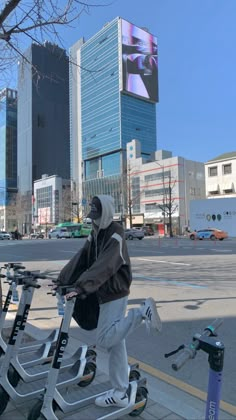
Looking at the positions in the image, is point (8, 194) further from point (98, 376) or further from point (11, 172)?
point (98, 376)

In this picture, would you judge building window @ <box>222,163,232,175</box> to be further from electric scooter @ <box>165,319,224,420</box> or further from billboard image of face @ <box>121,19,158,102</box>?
electric scooter @ <box>165,319,224,420</box>

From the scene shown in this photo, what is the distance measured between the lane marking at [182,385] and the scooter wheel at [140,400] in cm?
66

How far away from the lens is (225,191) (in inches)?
2840

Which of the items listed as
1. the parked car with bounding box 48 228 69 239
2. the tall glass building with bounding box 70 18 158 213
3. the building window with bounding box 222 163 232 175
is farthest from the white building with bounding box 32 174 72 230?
the building window with bounding box 222 163 232 175

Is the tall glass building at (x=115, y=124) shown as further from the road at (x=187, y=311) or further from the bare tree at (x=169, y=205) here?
the road at (x=187, y=311)

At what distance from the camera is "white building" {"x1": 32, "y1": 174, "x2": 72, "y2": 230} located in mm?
107625

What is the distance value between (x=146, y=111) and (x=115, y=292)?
119 metres

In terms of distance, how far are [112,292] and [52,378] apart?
0.77m

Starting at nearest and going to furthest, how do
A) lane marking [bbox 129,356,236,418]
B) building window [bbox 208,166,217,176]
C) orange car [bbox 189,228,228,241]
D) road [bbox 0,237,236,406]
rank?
lane marking [bbox 129,356,236,418], road [bbox 0,237,236,406], orange car [bbox 189,228,228,241], building window [bbox 208,166,217,176]

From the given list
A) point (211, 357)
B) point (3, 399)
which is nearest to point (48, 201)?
point (3, 399)

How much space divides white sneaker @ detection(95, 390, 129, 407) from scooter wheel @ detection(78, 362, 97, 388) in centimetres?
46

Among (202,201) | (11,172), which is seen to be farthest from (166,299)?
(11,172)

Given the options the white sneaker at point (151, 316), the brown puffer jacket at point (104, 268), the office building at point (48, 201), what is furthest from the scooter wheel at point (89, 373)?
the office building at point (48, 201)

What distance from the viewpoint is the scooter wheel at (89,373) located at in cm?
347
